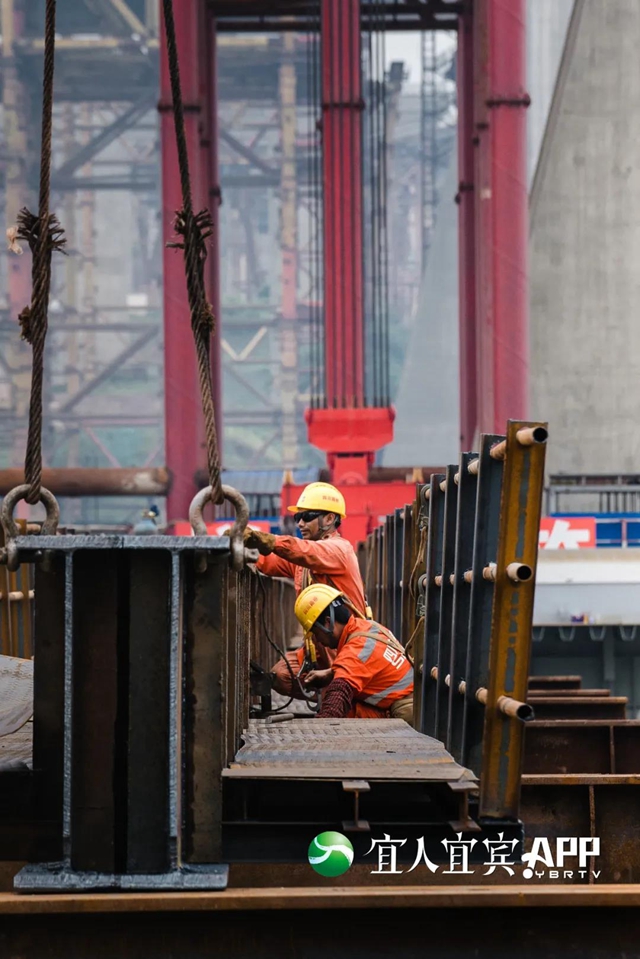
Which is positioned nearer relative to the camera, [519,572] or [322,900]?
[322,900]

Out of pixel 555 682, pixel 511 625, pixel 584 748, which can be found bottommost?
pixel 555 682

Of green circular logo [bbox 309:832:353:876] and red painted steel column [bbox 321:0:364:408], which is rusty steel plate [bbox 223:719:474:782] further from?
red painted steel column [bbox 321:0:364:408]

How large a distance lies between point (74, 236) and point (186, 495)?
1456 inches

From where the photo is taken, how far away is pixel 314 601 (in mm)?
6078

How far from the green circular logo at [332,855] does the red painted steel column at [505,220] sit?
17.7 metres

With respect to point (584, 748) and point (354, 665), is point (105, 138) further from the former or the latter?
point (354, 665)

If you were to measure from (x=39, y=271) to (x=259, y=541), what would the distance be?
4.96 ft

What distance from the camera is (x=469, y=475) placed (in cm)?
462

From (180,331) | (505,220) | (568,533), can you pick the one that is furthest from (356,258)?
(568,533)

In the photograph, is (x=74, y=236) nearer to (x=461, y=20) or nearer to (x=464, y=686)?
(x=461, y=20)

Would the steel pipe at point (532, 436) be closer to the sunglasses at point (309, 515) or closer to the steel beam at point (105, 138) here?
the sunglasses at point (309, 515)

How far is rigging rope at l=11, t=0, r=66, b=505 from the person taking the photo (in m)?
3.81

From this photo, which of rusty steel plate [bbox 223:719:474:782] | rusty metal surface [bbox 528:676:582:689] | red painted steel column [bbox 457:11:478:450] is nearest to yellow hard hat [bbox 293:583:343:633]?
rusty steel plate [bbox 223:719:474:782]

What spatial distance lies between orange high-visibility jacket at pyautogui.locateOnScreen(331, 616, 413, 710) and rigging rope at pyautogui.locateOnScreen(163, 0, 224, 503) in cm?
169
